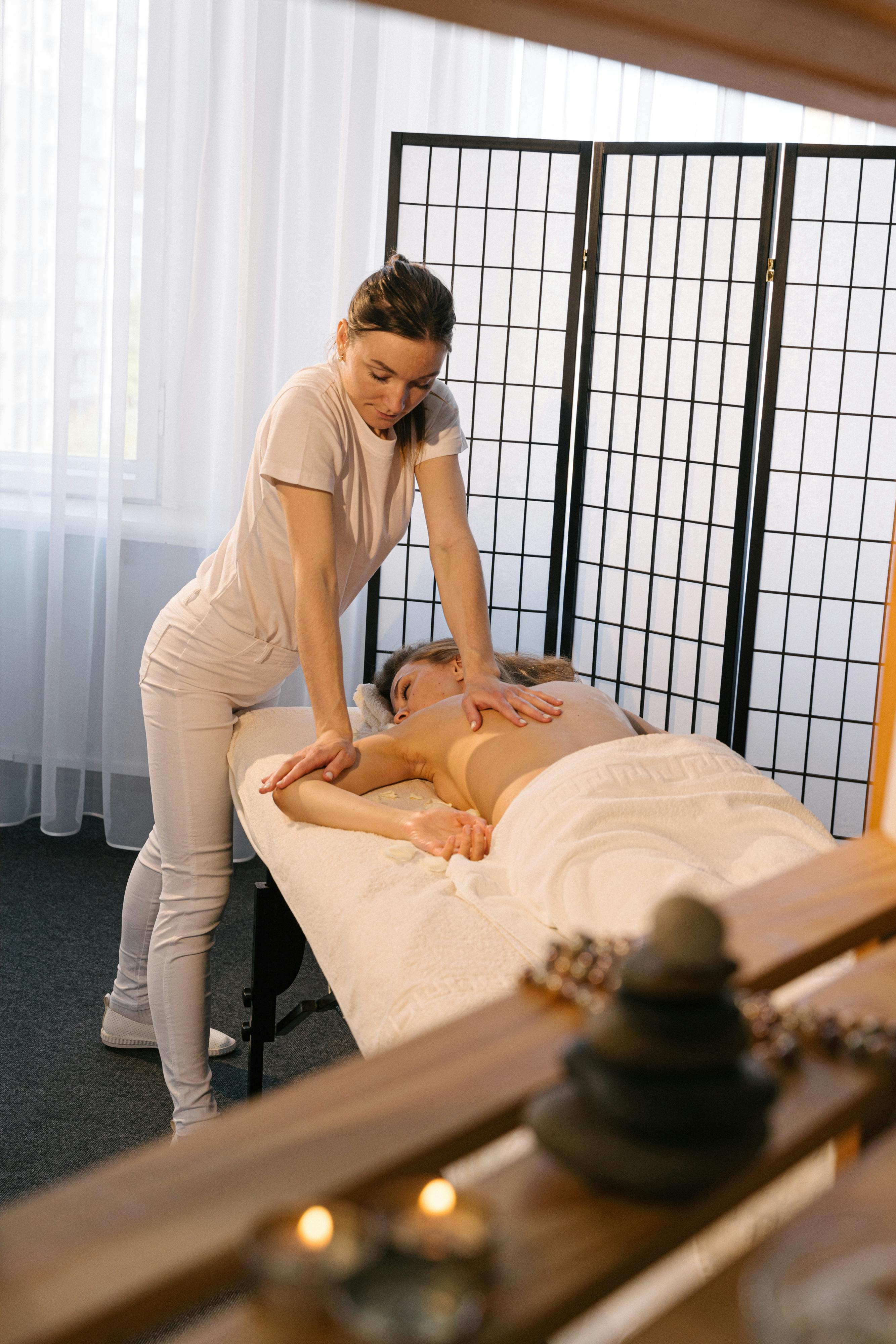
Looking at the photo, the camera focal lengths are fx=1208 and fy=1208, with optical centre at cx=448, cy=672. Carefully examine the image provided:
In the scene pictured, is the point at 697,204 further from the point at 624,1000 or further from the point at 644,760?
the point at 624,1000

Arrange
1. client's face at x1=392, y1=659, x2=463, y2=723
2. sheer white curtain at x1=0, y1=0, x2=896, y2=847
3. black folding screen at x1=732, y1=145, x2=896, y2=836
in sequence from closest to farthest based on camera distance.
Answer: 1. client's face at x1=392, y1=659, x2=463, y2=723
2. black folding screen at x1=732, y1=145, x2=896, y2=836
3. sheer white curtain at x1=0, y1=0, x2=896, y2=847

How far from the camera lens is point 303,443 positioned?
2.20m

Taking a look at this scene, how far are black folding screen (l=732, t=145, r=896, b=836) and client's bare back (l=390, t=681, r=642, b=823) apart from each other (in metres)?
1.03

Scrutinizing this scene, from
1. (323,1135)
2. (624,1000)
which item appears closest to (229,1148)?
(323,1135)

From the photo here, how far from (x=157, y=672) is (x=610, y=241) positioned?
1.82 m

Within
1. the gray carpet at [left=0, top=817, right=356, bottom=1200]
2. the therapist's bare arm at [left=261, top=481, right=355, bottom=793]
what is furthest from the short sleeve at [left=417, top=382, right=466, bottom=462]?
the gray carpet at [left=0, top=817, right=356, bottom=1200]

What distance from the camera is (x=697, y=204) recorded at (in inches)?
127

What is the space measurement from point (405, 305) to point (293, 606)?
0.66 m

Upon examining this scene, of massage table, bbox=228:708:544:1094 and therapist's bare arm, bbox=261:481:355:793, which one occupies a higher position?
therapist's bare arm, bbox=261:481:355:793

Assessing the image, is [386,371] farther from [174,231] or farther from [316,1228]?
[174,231]

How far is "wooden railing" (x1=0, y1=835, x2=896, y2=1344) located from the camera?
0.55m

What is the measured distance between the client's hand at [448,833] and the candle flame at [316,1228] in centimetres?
150

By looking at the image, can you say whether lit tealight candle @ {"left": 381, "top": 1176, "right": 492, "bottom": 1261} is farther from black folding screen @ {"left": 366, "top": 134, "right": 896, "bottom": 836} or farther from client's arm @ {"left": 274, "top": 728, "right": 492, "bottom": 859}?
black folding screen @ {"left": 366, "top": 134, "right": 896, "bottom": 836}

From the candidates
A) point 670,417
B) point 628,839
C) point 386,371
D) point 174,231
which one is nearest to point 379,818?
point 628,839
